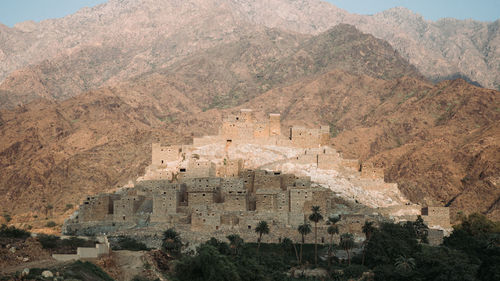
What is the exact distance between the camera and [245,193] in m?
61.4

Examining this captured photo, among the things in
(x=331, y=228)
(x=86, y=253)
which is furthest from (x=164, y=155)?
(x=86, y=253)

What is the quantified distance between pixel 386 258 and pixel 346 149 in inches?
2988

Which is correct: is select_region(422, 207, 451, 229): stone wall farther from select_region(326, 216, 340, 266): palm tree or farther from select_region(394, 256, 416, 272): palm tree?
select_region(394, 256, 416, 272): palm tree

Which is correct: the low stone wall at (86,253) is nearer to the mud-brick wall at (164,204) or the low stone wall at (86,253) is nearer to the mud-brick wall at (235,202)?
the mud-brick wall at (164,204)

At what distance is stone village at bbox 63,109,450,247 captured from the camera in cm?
5922

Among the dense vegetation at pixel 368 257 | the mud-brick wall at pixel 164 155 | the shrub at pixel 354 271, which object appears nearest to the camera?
the dense vegetation at pixel 368 257

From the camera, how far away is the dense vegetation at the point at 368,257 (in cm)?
4715

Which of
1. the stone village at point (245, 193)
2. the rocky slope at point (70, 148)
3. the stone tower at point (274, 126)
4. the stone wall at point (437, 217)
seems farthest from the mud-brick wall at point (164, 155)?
the stone wall at point (437, 217)

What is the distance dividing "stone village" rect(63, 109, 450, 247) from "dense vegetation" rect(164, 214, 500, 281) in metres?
2.52

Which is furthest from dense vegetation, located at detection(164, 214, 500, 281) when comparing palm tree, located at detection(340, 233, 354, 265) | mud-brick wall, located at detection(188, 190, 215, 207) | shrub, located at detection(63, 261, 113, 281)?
shrub, located at detection(63, 261, 113, 281)

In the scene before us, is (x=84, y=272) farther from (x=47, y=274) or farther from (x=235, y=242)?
(x=235, y=242)

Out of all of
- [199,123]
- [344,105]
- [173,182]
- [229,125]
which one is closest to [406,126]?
[344,105]

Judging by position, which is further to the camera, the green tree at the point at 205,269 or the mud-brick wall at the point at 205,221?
the mud-brick wall at the point at 205,221

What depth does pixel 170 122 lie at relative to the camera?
179 m
